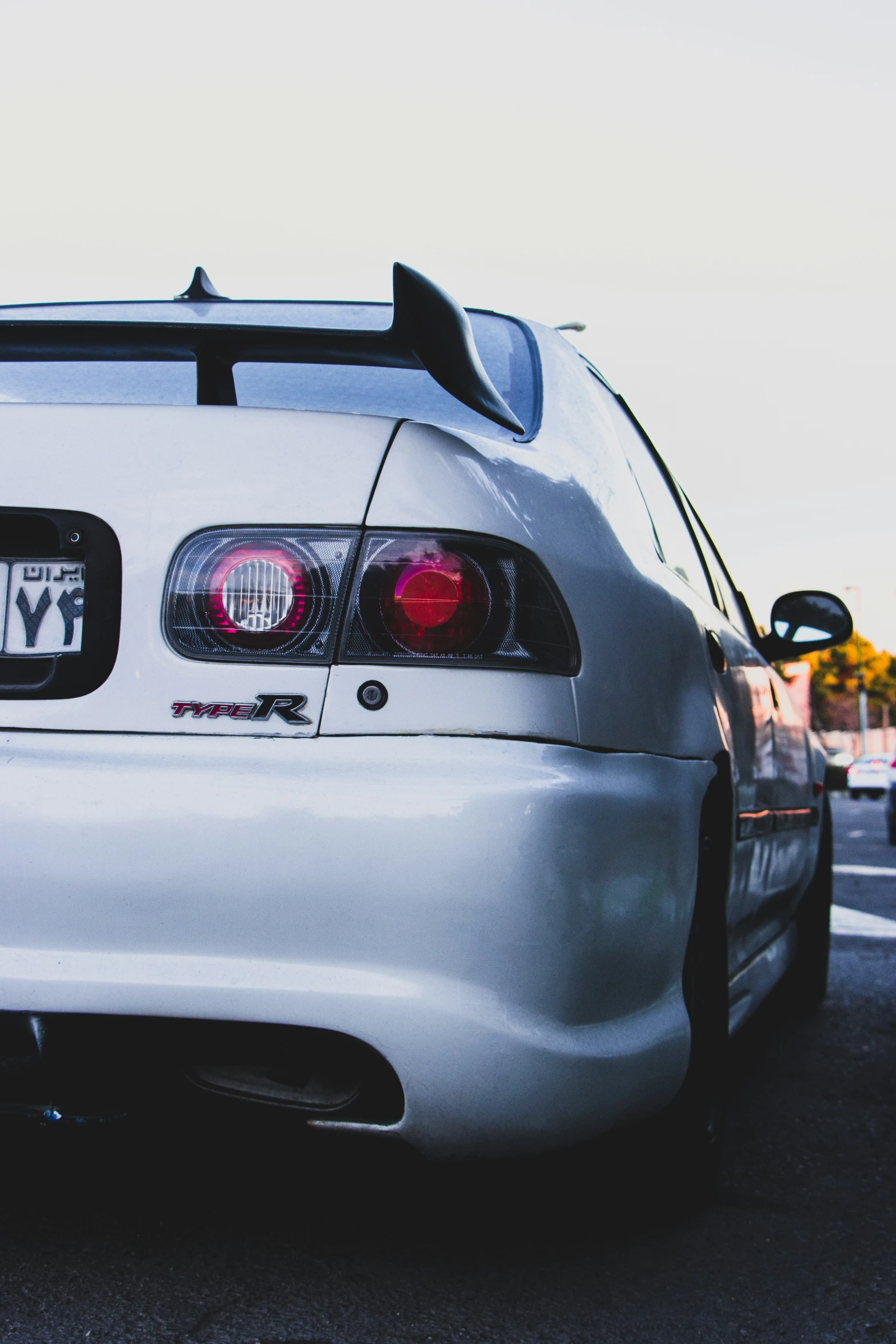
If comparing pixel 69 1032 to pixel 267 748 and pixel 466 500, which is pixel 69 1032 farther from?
pixel 466 500

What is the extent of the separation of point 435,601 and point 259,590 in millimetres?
237

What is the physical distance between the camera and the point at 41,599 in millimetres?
1900

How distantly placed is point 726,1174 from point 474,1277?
0.88 m

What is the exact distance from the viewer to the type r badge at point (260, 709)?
1814mm

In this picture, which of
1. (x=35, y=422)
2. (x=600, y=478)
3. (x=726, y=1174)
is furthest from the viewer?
(x=726, y=1174)

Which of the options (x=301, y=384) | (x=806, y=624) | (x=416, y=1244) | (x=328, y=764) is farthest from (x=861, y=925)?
(x=328, y=764)

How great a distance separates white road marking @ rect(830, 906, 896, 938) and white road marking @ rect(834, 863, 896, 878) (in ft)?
9.57

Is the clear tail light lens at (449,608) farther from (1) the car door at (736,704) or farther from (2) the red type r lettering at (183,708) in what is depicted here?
(1) the car door at (736,704)

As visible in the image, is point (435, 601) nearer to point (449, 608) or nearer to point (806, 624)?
point (449, 608)

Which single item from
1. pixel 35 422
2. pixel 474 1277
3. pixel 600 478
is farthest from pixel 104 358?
pixel 474 1277

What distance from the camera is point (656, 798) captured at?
2068 mm

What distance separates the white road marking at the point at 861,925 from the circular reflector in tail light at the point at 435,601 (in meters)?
5.03

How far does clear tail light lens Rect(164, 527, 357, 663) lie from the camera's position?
187 cm

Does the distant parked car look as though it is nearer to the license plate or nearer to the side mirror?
the side mirror
